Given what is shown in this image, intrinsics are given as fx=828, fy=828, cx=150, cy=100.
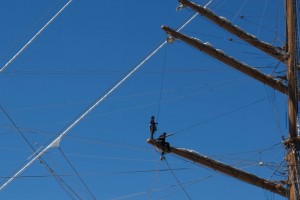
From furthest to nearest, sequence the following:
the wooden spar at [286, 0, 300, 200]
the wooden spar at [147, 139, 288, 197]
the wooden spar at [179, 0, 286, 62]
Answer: the wooden spar at [179, 0, 286, 62], the wooden spar at [286, 0, 300, 200], the wooden spar at [147, 139, 288, 197]

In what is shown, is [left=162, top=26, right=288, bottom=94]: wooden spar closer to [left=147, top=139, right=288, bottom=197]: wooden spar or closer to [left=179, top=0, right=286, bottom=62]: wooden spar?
[left=179, top=0, right=286, bottom=62]: wooden spar

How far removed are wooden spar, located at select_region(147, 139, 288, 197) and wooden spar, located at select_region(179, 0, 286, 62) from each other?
16.7ft

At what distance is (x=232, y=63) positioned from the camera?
29.8 m

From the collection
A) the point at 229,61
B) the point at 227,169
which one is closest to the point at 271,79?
the point at 229,61

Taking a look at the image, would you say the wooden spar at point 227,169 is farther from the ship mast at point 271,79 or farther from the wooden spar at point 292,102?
the wooden spar at point 292,102

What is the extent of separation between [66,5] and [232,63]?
982 cm

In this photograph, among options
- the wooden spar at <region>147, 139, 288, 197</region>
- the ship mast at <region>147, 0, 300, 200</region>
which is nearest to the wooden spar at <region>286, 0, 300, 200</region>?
the ship mast at <region>147, 0, 300, 200</region>

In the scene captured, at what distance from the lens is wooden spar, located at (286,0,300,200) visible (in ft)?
92.6

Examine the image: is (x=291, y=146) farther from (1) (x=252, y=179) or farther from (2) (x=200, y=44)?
(2) (x=200, y=44)

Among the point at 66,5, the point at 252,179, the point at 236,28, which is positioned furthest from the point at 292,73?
the point at 66,5

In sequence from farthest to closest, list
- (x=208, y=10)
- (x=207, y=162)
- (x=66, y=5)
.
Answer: (x=208, y=10), (x=207, y=162), (x=66, y=5)

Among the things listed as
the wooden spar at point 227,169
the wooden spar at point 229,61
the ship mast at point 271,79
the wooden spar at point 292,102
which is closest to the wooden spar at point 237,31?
the ship mast at point 271,79

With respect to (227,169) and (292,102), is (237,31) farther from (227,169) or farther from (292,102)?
(227,169)

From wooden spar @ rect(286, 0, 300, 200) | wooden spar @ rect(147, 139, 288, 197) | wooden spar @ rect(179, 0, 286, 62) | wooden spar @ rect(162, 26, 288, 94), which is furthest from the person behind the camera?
wooden spar @ rect(179, 0, 286, 62)
